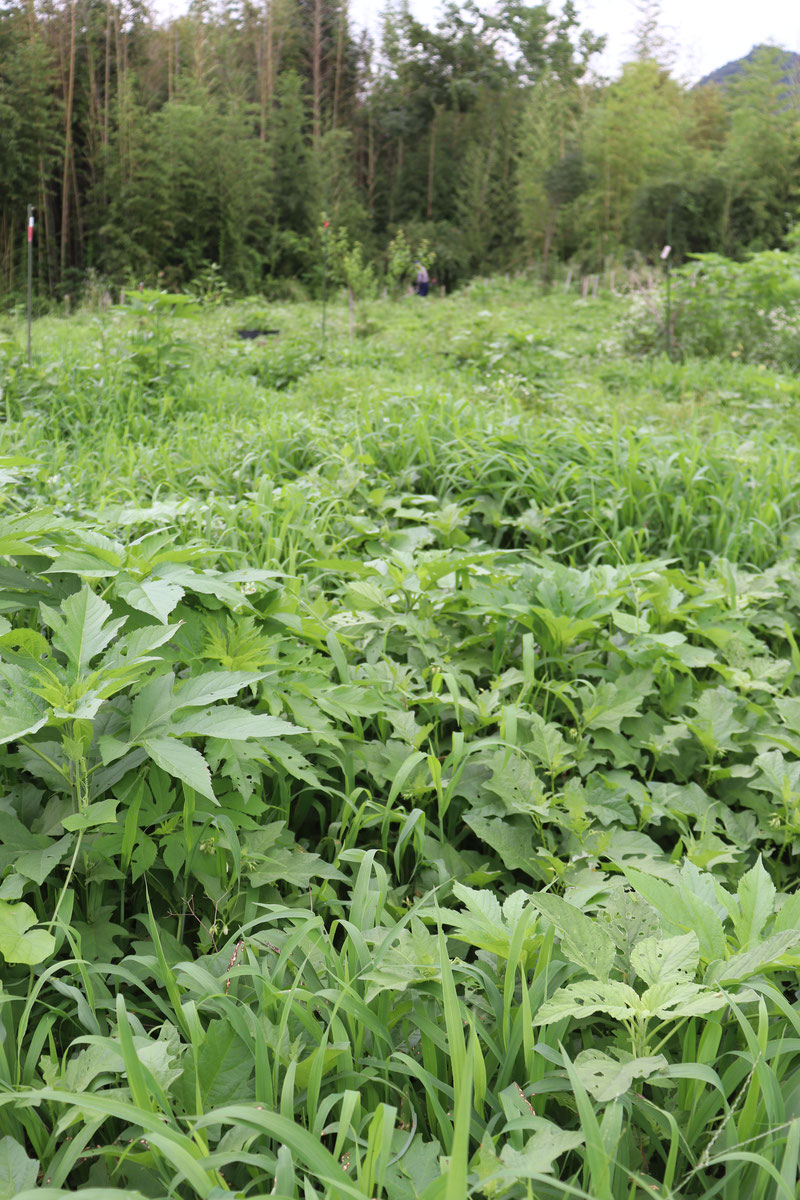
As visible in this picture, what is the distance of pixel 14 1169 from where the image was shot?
31.3 inches

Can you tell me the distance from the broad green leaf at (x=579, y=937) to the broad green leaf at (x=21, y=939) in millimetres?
587

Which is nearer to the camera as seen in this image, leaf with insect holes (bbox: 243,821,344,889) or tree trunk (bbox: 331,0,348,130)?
leaf with insect holes (bbox: 243,821,344,889)

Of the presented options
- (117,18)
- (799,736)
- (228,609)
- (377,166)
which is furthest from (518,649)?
(377,166)

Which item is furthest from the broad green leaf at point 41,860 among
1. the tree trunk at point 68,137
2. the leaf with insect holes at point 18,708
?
the tree trunk at point 68,137

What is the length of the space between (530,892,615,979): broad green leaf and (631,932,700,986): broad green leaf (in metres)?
0.03

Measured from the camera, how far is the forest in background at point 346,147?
15.5 m

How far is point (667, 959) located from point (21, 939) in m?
0.75

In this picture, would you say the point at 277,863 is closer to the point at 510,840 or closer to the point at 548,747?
the point at 510,840

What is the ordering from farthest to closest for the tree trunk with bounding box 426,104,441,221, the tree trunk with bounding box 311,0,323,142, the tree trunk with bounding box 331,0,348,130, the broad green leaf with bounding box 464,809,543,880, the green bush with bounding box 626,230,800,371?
the tree trunk with bounding box 426,104,441,221 < the tree trunk with bounding box 331,0,348,130 < the tree trunk with bounding box 311,0,323,142 < the green bush with bounding box 626,230,800,371 < the broad green leaf with bounding box 464,809,543,880

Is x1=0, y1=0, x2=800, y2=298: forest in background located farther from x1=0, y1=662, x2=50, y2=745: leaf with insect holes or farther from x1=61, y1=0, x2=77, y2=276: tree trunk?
x1=0, y1=662, x2=50, y2=745: leaf with insect holes

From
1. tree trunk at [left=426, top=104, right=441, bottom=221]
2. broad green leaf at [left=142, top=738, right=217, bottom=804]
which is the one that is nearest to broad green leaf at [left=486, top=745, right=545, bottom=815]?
broad green leaf at [left=142, top=738, right=217, bottom=804]

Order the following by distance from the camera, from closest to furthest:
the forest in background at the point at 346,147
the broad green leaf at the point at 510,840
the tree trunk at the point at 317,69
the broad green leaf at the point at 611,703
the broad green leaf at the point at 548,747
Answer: the broad green leaf at the point at 510,840, the broad green leaf at the point at 548,747, the broad green leaf at the point at 611,703, the forest in background at the point at 346,147, the tree trunk at the point at 317,69

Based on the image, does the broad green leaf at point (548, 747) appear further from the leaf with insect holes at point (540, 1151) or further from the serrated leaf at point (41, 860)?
the serrated leaf at point (41, 860)

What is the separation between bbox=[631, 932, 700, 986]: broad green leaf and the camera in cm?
90
